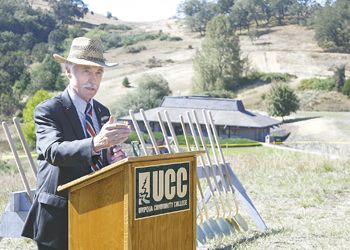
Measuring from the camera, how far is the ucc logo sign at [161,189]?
11.2 ft

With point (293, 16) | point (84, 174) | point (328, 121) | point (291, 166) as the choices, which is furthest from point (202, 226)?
point (293, 16)

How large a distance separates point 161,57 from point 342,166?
278 feet

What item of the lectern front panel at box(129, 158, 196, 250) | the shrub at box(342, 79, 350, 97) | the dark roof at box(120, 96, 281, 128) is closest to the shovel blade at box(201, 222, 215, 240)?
the lectern front panel at box(129, 158, 196, 250)

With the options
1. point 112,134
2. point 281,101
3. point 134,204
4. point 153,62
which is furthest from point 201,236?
point 153,62

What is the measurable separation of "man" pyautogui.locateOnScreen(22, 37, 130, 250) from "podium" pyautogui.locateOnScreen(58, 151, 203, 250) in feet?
0.49

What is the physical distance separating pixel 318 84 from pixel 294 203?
6070 centimetres

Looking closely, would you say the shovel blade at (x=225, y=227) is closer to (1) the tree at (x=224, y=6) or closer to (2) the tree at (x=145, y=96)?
(2) the tree at (x=145, y=96)

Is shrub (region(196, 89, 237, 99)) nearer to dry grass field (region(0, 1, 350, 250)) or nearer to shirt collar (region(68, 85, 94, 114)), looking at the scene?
dry grass field (region(0, 1, 350, 250))

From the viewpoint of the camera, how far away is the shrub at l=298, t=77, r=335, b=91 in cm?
6725

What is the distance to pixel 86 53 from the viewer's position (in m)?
3.89

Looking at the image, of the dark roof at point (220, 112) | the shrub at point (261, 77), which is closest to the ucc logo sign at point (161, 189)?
the dark roof at point (220, 112)

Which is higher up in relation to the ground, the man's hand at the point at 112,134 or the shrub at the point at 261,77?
the man's hand at the point at 112,134

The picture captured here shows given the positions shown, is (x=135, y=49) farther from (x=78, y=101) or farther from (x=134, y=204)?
(x=134, y=204)

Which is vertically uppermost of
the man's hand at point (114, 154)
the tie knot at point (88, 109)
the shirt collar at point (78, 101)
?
the shirt collar at point (78, 101)
